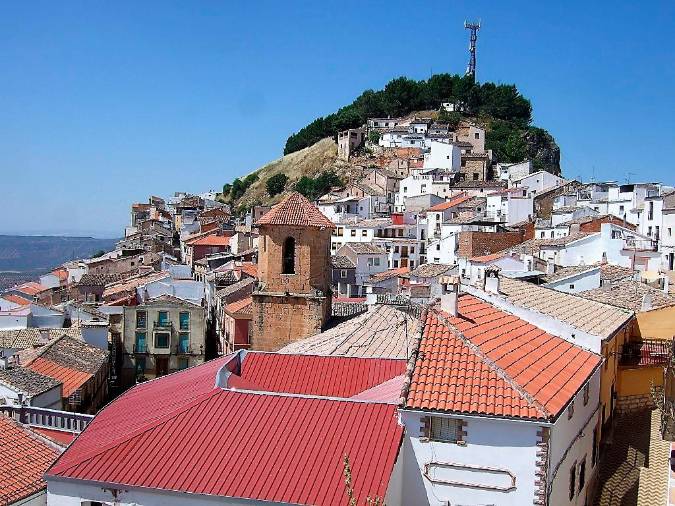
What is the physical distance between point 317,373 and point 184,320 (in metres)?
25.2

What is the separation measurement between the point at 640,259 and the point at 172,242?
5931 cm

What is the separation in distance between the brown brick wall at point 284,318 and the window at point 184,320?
50.6ft

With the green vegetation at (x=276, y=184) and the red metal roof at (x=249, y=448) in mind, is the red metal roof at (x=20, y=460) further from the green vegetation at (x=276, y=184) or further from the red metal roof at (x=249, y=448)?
the green vegetation at (x=276, y=184)

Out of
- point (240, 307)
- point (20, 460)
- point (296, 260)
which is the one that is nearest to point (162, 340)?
point (240, 307)

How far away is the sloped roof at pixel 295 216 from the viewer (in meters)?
27.3

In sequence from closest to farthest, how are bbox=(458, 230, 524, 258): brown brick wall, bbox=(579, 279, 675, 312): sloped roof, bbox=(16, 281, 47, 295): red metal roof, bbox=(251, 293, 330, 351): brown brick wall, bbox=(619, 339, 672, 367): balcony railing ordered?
bbox=(619, 339, 672, 367): balcony railing < bbox=(579, 279, 675, 312): sloped roof < bbox=(251, 293, 330, 351): brown brick wall < bbox=(458, 230, 524, 258): brown brick wall < bbox=(16, 281, 47, 295): red metal roof

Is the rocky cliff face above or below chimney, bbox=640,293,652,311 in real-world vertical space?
above

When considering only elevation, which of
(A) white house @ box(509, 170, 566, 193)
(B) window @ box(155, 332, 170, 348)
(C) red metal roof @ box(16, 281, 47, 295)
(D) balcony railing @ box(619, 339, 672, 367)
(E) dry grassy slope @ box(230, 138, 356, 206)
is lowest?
(B) window @ box(155, 332, 170, 348)

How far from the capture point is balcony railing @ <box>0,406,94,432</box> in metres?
20.4

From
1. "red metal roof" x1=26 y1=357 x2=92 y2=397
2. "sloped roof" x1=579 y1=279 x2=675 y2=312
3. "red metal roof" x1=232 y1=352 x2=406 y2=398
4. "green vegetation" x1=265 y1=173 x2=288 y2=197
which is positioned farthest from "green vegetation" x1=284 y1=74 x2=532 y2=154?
"red metal roof" x1=232 y1=352 x2=406 y2=398

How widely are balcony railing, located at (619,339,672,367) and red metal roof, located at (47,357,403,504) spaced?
9.63 m

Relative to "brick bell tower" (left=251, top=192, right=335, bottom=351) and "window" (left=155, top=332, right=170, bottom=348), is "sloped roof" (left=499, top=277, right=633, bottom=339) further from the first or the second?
"window" (left=155, top=332, right=170, bottom=348)

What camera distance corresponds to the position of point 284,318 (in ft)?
89.1

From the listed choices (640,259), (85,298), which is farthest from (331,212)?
(640,259)
